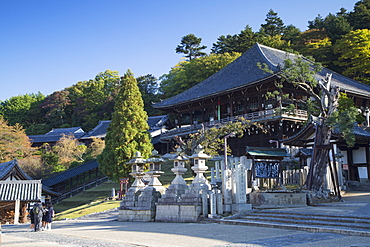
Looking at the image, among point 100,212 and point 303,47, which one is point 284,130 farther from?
point 303,47

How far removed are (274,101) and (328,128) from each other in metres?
16.2

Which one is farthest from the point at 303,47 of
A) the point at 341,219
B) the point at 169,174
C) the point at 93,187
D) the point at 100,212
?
the point at 341,219

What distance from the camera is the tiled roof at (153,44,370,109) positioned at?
108 feet

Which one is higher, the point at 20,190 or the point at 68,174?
the point at 68,174

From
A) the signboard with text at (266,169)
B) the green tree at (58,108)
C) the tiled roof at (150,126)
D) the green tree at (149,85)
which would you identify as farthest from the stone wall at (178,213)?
the green tree at (58,108)

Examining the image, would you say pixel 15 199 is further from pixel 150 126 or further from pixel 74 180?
pixel 150 126

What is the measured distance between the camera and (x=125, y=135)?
2636 cm

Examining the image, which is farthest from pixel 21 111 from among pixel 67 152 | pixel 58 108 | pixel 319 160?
pixel 319 160

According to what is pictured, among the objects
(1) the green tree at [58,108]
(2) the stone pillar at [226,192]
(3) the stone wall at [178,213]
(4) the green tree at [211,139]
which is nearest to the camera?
(3) the stone wall at [178,213]

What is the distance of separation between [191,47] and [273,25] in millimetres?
14197

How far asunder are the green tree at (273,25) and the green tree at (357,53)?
16.2 meters

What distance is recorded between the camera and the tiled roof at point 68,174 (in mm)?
31373

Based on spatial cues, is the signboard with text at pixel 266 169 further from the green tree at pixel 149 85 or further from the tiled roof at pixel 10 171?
the green tree at pixel 149 85

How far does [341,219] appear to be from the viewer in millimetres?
9727
